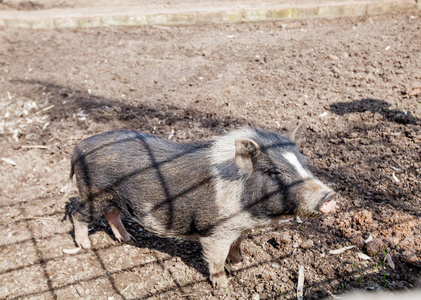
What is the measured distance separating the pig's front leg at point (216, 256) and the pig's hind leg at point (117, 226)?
35.0 inches

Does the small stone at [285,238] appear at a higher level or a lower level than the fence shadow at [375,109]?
lower

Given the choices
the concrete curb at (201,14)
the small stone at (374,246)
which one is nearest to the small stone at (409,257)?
the small stone at (374,246)

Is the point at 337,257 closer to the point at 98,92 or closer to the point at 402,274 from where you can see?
the point at 402,274

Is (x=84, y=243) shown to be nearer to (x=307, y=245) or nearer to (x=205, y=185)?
(x=205, y=185)

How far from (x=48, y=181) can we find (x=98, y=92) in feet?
6.26

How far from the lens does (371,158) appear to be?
14.5 ft

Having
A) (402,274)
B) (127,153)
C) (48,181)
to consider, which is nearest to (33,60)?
(48,181)

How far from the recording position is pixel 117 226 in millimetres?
3717

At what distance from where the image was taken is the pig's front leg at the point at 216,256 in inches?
123

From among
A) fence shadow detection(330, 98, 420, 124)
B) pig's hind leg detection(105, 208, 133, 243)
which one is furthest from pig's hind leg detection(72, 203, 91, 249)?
fence shadow detection(330, 98, 420, 124)

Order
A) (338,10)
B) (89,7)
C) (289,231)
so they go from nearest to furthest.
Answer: (289,231)
(338,10)
(89,7)

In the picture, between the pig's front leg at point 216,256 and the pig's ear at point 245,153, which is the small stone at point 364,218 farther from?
the pig's ear at point 245,153

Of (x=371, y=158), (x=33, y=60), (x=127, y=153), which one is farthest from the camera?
(x=33, y=60)

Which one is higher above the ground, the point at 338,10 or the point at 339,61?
the point at 338,10
